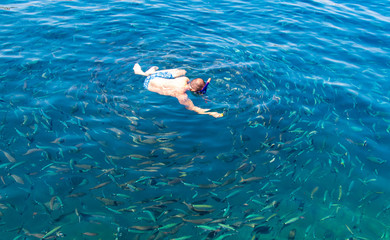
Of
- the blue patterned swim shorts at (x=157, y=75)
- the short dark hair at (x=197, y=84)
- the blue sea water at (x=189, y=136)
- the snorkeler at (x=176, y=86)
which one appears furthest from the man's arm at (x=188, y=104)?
the blue patterned swim shorts at (x=157, y=75)

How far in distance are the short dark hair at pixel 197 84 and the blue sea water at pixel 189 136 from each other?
3.23 feet

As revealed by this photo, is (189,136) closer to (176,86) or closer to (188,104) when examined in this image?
(188,104)

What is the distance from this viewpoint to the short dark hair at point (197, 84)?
8906 millimetres

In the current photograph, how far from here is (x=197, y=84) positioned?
29.3 feet

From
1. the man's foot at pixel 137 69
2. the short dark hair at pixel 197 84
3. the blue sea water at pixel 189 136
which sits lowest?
the blue sea water at pixel 189 136

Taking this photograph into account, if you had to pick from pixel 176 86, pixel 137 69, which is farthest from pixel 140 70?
pixel 176 86

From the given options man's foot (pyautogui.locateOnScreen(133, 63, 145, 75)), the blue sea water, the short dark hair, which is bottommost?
the blue sea water

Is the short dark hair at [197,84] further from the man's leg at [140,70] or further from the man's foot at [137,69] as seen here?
the man's foot at [137,69]

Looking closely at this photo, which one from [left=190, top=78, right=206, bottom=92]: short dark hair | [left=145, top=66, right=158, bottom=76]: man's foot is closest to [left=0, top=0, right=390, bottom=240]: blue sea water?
[left=145, top=66, right=158, bottom=76]: man's foot

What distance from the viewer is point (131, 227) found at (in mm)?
6359

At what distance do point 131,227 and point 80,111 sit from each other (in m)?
4.42

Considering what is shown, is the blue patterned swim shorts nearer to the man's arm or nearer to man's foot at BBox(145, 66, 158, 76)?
man's foot at BBox(145, 66, 158, 76)

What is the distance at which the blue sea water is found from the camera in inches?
263

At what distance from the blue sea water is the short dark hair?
983 mm
